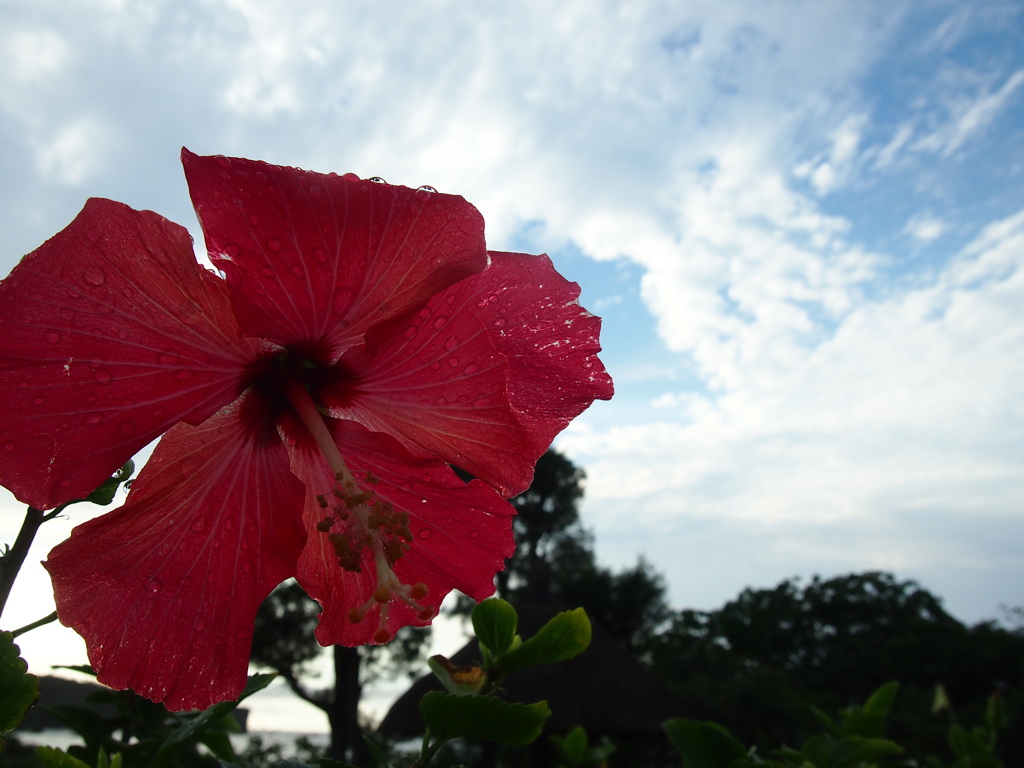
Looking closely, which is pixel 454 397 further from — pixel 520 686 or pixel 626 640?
pixel 626 640

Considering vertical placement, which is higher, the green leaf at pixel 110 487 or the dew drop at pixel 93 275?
the dew drop at pixel 93 275

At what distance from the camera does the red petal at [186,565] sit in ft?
2.38

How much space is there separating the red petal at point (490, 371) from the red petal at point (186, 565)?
17 cm

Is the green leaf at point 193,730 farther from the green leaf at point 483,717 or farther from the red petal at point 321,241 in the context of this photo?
the red petal at point 321,241

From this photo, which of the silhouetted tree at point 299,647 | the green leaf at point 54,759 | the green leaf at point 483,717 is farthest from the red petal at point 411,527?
the silhouetted tree at point 299,647

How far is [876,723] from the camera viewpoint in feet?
6.06

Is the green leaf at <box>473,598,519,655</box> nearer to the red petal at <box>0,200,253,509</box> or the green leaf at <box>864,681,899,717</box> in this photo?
the red petal at <box>0,200,253,509</box>

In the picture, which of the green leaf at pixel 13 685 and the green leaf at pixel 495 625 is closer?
the green leaf at pixel 13 685

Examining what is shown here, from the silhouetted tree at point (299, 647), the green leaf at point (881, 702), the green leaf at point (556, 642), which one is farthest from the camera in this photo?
the silhouetted tree at point (299, 647)

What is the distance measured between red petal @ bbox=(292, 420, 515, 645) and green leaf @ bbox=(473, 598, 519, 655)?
0.10m

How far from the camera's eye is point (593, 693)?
11.9 m

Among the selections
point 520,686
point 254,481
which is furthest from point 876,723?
point 520,686

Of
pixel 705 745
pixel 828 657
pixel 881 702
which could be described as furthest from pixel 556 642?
pixel 828 657

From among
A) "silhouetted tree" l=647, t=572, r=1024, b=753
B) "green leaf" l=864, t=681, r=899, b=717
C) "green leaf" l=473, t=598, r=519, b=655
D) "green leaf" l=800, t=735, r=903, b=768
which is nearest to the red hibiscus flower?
"green leaf" l=473, t=598, r=519, b=655
